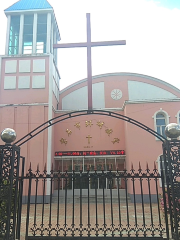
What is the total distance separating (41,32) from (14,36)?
6.81 feet

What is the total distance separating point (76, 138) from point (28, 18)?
947 centimetres

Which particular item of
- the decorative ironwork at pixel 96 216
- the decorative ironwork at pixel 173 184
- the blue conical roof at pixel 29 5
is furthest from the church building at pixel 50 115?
the decorative ironwork at pixel 173 184

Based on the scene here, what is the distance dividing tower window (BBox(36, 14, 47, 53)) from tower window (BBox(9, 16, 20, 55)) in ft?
5.11

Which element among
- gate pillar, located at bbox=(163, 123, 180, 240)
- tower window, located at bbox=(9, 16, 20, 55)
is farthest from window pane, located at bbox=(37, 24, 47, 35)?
gate pillar, located at bbox=(163, 123, 180, 240)

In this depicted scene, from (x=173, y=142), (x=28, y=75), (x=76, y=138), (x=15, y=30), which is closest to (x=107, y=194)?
(x=76, y=138)

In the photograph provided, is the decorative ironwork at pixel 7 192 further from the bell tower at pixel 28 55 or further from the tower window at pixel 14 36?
the tower window at pixel 14 36

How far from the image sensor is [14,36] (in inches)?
649

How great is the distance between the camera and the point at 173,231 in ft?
13.2

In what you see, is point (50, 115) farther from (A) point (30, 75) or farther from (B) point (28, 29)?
(B) point (28, 29)

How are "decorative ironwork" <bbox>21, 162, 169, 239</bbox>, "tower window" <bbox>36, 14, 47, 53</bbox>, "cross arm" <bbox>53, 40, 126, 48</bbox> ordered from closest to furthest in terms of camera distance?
1. "decorative ironwork" <bbox>21, 162, 169, 239</bbox>
2. "cross arm" <bbox>53, 40, 126, 48</bbox>
3. "tower window" <bbox>36, 14, 47, 53</bbox>

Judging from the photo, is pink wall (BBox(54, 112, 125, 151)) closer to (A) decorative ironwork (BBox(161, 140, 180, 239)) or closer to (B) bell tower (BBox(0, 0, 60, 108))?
(B) bell tower (BBox(0, 0, 60, 108))

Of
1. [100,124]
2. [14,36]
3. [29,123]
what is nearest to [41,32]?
[14,36]

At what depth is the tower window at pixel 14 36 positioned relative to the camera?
1591cm

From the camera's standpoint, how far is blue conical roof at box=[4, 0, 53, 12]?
1593cm
